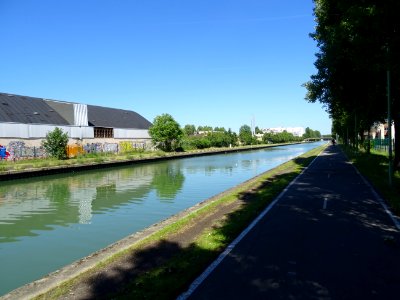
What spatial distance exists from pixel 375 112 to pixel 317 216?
1989 cm

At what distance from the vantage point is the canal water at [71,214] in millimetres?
10891

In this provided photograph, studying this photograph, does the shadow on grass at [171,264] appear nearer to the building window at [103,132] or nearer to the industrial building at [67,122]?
the industrial building at [67,122]

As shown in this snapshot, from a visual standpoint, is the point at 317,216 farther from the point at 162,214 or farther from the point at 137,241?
the point at 162,214

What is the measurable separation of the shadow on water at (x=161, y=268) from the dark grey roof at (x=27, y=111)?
46.4 m

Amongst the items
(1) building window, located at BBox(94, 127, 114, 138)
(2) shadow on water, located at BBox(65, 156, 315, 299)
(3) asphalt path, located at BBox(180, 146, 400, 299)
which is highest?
(1) building window, located at BBox(94, 127, 114, 138)

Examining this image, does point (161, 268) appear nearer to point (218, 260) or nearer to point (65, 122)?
point (218, 260)

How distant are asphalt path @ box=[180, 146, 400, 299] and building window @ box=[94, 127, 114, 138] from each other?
6057 centimetres

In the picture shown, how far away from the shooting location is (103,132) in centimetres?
7200

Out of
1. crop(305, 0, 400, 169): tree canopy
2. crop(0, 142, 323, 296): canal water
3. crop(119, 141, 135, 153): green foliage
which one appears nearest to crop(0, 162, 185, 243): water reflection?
crop(0, 142, 323, 296): canal water

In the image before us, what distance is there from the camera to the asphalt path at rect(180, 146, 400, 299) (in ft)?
20.4

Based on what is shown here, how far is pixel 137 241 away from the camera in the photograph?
1032 centimetres

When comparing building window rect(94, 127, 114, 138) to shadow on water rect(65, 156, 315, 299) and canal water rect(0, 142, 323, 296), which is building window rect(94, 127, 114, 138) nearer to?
canal water rect(0, 142, 323, 296)

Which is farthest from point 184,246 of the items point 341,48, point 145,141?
point 145,141

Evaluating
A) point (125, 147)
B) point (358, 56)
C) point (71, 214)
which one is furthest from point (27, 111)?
point (358, 56)
